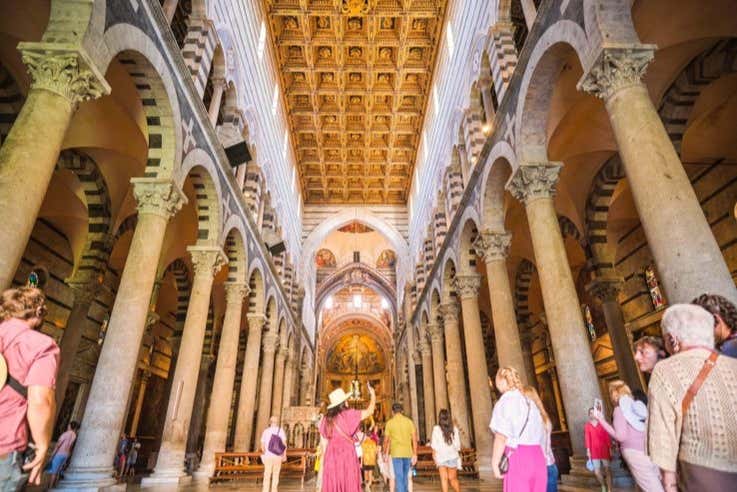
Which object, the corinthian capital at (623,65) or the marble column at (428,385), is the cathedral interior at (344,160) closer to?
the corinthian capital at (623,65)

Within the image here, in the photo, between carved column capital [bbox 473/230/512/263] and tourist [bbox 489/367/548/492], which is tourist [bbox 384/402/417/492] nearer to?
tourist [bbox 489/367/548/492]

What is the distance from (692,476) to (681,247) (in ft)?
11.4

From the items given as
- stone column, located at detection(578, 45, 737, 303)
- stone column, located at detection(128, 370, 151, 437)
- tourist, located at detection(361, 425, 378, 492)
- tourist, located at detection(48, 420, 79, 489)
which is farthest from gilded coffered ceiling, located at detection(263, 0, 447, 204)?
tourist, located at detection(361, 425, 378, 492)

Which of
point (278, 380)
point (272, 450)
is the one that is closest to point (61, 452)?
point (272, 450)

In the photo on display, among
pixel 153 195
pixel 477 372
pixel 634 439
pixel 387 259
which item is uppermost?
pixel 387 259

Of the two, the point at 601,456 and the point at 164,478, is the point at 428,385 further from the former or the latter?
the point at 601,456

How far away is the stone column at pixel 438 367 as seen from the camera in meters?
16.6

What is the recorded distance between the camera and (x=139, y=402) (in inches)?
687

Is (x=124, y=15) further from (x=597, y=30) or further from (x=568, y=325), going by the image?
(x=568, y=325)

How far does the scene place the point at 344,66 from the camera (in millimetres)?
19359

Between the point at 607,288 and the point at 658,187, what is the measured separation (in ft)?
→ 27.3

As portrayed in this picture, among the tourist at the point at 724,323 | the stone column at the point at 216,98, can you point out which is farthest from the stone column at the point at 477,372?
the tourist at the point at 724,323

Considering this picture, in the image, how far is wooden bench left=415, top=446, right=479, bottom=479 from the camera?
36.3ft

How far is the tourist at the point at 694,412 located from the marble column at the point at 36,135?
560 cm
